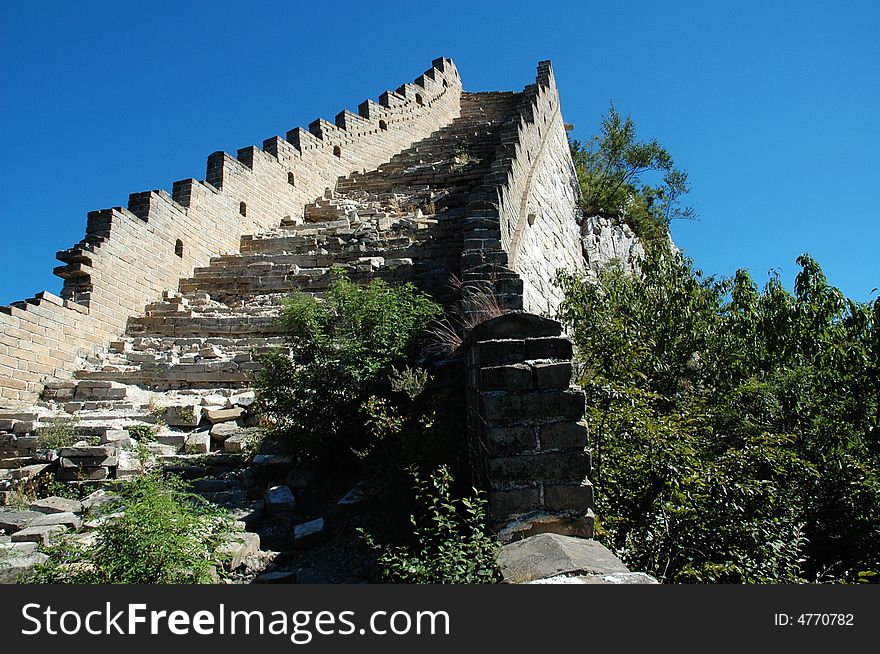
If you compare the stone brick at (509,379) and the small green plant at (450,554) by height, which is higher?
the stone brick at (509,379)

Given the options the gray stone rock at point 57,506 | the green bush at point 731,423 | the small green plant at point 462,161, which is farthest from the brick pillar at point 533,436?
the small green plant at point 462,161

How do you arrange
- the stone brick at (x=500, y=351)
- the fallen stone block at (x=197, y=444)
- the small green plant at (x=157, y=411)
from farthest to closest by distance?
the small green plant at (x=157, y=411) < the fallen stone block at (x=197, y=444) < the stone brick at (x=500, y=351)

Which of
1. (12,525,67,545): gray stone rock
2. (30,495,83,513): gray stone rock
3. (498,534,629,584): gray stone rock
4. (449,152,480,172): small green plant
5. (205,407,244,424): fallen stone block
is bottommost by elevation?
(12,525,67,545): gray stone rock

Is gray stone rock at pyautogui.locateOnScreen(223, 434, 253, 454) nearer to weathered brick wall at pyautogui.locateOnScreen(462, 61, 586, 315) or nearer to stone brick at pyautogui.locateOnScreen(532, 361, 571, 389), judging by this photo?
weathered brick wall at pyautogui.locateOnScreen(462, 61, 586, 315)

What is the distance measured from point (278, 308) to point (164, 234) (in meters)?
2.99

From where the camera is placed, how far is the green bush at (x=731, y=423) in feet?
13.3

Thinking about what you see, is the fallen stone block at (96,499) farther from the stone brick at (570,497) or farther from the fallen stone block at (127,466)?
the stone brick at (570,497)

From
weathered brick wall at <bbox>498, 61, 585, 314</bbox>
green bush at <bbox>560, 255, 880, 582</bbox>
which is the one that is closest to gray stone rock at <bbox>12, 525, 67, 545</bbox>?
green bush at <bbox>560, 255, 880, 582</bbox>

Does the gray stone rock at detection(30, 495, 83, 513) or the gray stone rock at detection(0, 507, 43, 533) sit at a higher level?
the gray stone rock at detection(30, 495, 83, 513)

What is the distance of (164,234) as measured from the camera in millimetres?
10977

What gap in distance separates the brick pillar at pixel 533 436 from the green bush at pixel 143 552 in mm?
1627

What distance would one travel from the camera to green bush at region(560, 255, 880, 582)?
13.3 feet

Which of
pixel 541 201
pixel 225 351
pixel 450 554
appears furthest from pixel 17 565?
pixel 541 201

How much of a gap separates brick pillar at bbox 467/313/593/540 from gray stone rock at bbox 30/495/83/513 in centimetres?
384
